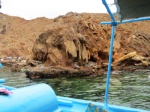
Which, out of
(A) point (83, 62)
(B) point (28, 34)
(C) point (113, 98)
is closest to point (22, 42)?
(B) point (28, 34)

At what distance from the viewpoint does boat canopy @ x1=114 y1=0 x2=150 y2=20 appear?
15.5 feet

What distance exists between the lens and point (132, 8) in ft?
16.1

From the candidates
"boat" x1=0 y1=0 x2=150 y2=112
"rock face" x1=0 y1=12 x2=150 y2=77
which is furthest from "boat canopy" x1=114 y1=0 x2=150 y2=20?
"rock face" x1=0 y1=12 x2=150 y2=77

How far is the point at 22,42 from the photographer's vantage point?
8625cm

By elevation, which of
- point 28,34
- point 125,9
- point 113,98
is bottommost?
point 113,98

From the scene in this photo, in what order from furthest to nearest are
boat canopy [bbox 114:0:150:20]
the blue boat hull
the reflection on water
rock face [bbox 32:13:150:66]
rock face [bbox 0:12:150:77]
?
rock face [bbox 32:13:150:66] → rock face [bbox 0:12:150:77] → the reflection on water → the blue boat hull → boat canopy [bbox 114:0:150:20]

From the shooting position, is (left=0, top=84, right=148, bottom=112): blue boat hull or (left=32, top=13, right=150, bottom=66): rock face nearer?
(left=0, top=84, right=148, bottom=112): blue boat hull

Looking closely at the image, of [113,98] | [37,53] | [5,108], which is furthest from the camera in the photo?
[37,53]

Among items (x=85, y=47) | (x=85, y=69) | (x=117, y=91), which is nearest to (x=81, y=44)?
(x=85, y=47)

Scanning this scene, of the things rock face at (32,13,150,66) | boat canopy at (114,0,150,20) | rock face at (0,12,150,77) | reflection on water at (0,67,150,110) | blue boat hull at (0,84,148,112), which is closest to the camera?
boat canopy at (114,0,150,20)

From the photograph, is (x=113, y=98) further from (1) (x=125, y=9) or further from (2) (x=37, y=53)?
(2) (x=37, y=53)

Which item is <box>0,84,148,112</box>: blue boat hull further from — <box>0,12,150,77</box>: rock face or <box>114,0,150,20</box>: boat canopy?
<box>0,12,150,77</box>: rock face

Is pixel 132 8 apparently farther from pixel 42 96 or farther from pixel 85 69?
pixel 85 69

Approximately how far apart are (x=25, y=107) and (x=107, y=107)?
230cm
